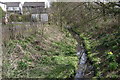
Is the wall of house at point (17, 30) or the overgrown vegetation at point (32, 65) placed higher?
the wall of house at point (17, 30)

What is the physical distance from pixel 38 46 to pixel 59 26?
11924 millimetres

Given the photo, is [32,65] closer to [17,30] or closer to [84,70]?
[84,70]

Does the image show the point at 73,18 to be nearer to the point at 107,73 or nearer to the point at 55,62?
the point at 55,62

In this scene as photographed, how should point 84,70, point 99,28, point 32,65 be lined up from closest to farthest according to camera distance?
point 32,65
point 84,70
point 99,28

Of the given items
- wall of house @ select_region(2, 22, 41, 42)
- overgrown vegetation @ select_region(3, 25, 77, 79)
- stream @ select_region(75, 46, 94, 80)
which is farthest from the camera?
wall of house @ select_region(2, 22, 41, 42)

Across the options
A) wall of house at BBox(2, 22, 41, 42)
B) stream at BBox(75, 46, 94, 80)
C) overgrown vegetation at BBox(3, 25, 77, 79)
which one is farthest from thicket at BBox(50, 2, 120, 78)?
wall of house at BBox(2, 22, 41, 42)

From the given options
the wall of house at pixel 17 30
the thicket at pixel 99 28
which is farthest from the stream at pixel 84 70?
the wall of house at pixel 17 30

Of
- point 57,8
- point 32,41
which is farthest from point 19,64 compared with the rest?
point 57,8

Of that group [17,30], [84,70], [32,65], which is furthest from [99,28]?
[32,65]

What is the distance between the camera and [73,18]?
78.1ft

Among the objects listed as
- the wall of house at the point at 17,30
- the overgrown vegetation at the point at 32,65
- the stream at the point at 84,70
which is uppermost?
the wall of house at the point at 17,30

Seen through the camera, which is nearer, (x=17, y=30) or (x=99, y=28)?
(x=17, y=30)

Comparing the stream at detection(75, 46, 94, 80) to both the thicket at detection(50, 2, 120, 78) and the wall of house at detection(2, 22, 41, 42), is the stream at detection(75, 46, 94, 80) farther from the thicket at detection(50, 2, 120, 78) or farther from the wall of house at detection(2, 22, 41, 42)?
the wall of house at detection(2, 22, 41, 42)

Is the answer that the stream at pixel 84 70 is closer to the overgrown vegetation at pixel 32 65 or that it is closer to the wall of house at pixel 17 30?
the overgrown vegetation at pixel 32 65
